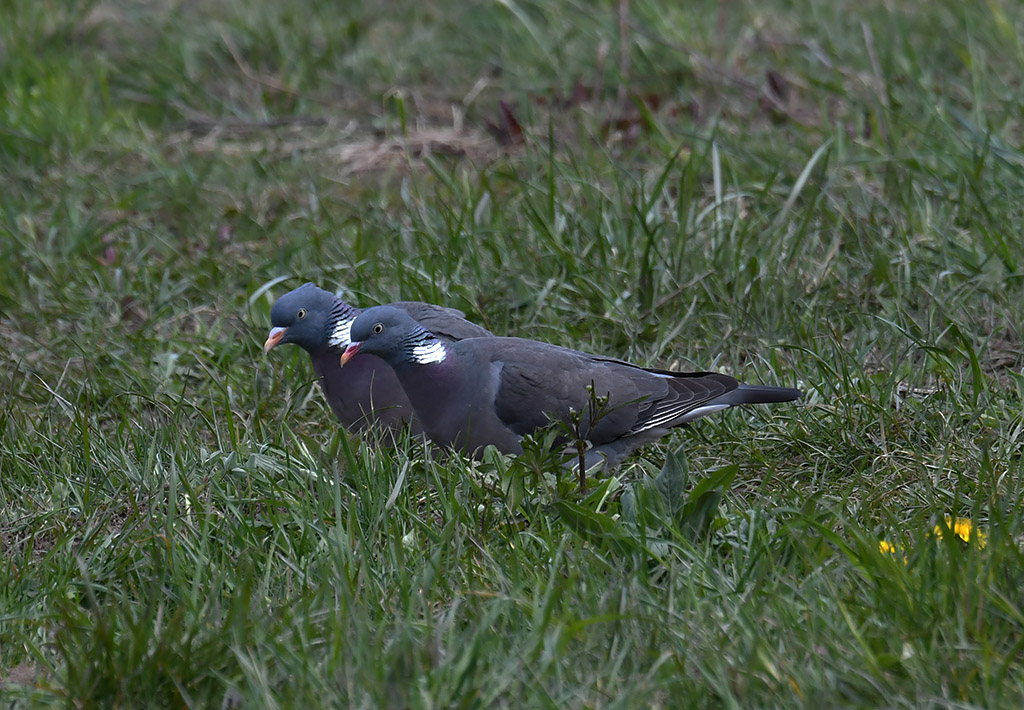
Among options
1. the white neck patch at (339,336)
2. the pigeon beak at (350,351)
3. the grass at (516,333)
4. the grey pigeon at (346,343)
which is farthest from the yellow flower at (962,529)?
the white neck patch at (339,336)

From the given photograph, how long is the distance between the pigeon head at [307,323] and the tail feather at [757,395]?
116 centimetres

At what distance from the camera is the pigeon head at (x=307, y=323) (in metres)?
3.85

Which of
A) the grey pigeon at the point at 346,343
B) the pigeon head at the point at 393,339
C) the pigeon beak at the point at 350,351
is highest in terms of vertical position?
the pigeon head at the point at 393,339

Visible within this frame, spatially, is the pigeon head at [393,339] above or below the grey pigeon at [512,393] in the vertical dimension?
above

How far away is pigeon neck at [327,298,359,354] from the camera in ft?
12.6

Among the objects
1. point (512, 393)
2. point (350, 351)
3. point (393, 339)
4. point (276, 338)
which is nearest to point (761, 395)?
point (512, 393)

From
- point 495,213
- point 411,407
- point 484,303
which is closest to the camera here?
point 411,407

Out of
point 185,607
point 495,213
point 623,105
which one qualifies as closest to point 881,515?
point 185,607

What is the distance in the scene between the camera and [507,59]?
20.6 feet

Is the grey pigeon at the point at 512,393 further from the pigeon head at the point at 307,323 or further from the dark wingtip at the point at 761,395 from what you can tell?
the pigeon head at the point at 307,323

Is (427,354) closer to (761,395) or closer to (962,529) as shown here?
(761,395)

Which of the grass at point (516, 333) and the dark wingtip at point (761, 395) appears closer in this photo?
the grass at point (516, 333)

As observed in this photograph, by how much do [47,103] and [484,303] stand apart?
2738mm

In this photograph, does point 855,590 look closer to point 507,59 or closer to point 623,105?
point 623,105
